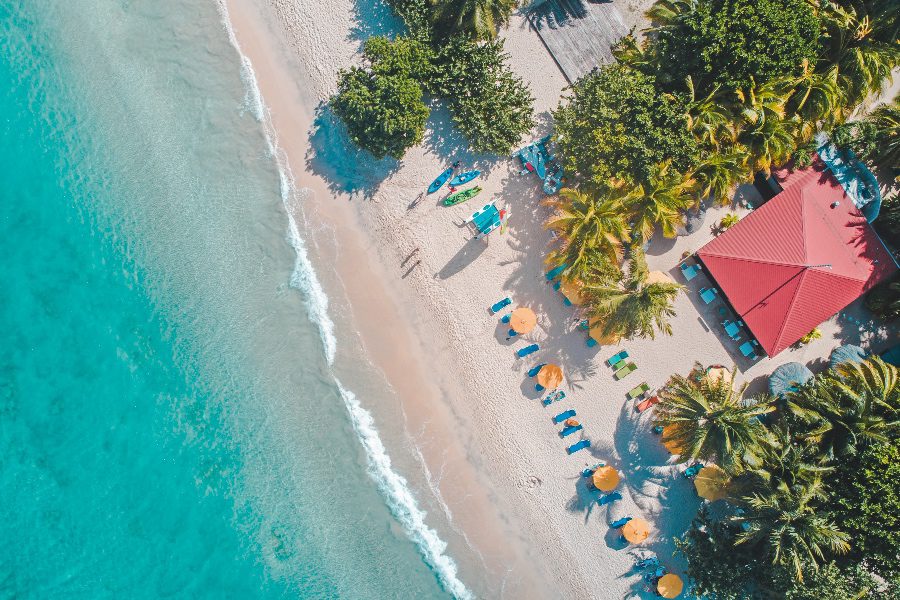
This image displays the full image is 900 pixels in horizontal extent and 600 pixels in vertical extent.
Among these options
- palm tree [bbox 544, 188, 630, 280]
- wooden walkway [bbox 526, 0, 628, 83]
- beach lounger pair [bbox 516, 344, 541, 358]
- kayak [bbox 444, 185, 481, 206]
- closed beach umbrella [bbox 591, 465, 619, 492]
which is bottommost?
closed beach umbrella [bbox 591, 465, 619, 492]

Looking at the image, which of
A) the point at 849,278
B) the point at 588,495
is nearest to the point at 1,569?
the point at 588,495

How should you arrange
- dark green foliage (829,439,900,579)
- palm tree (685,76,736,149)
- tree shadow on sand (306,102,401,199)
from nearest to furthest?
dark green foliage (829,439,900,579) → palm tree (685,76,736,149) → tree shadow on sand (306,102,401,199)

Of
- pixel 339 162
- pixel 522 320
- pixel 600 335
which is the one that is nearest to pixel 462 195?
pixel 339 162

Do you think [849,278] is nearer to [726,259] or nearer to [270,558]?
[726,259]

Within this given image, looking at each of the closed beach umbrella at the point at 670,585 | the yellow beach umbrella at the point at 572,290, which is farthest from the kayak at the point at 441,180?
the closed beach umbrella at the point at 670,585

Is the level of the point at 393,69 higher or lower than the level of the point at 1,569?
higher

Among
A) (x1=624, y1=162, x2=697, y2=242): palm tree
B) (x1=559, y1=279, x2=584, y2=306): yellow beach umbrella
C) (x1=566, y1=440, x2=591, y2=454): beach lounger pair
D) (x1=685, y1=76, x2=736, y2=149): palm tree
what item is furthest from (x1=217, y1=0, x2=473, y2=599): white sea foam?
(x1=685, y1=76, x2=736, y2=149): palm tree

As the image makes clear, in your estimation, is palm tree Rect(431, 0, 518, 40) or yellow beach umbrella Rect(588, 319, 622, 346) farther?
yellow beach umbrella Rect(588, 319, 622, 346)

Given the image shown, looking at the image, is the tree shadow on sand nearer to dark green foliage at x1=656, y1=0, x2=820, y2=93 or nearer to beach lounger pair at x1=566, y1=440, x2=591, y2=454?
dark green foliage at x1=656, y1=0, x2=820, y2=93
